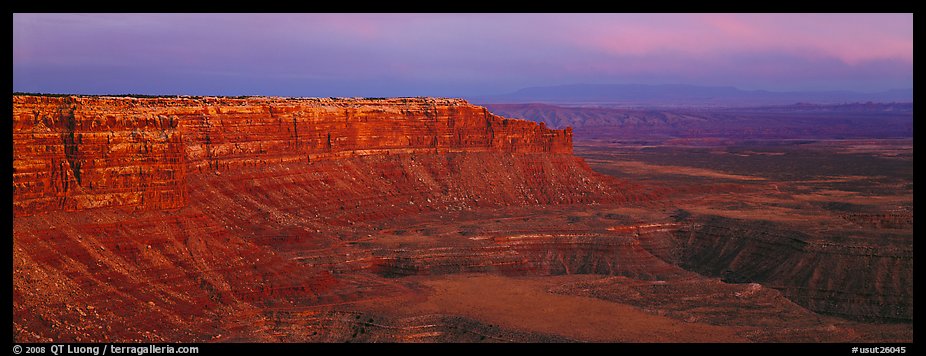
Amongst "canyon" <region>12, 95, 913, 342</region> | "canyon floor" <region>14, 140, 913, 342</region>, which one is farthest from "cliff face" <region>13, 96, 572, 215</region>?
"canyon floor" <region>14, 140, 913, 342</region>

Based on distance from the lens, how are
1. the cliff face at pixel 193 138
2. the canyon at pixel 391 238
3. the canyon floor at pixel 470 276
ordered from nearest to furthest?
the canyon floor at pixel 470 276
the canyon at pixel 391 238
the cliff face at pixel 193 138

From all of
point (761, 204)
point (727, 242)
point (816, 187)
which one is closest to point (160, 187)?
point (727, 242)

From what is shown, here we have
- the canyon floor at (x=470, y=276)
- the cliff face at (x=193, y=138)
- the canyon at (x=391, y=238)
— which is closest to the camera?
the canyon floor at (x=470, y=276)

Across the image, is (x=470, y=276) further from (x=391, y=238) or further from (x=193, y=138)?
(x=193, y=138)

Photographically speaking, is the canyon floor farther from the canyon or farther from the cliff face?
the cliff face

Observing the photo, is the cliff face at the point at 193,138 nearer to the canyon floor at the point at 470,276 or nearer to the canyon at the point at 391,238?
the canyon at the point at 391,238

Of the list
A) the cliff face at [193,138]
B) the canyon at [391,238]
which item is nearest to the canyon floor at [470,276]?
the canyon at [391,238]

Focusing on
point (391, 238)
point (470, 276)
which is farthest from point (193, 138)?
point (470, 276)
